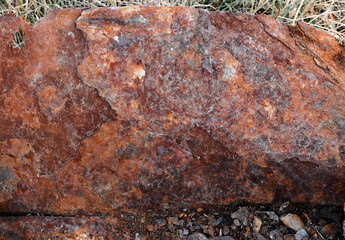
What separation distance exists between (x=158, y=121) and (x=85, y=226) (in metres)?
0.52

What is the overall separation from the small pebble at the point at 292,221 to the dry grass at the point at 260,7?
1.08 m

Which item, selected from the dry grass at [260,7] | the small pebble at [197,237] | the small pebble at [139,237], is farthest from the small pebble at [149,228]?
the dry grass at [260,7]

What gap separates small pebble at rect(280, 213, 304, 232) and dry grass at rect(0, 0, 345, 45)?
1084mm

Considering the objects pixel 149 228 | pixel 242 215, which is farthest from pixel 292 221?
pixel 149 228

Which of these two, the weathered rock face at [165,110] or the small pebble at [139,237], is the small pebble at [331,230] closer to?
the weathered rock face at [165,110]

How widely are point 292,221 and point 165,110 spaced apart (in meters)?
0.66

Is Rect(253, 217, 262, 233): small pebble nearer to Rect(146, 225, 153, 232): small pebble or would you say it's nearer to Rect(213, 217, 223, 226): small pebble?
Rect(213, 217, 223, 226): small pebble

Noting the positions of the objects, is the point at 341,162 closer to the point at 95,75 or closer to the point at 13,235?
the point at 95,75

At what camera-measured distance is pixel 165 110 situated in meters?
1.35

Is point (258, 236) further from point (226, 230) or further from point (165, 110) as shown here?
point (165, 110)

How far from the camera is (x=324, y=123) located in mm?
1377

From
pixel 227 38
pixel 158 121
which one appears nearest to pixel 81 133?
pixel 158 121

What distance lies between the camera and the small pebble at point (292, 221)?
57.3 inches

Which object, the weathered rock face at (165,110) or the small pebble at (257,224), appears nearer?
the weathered rock face at (165,110)
